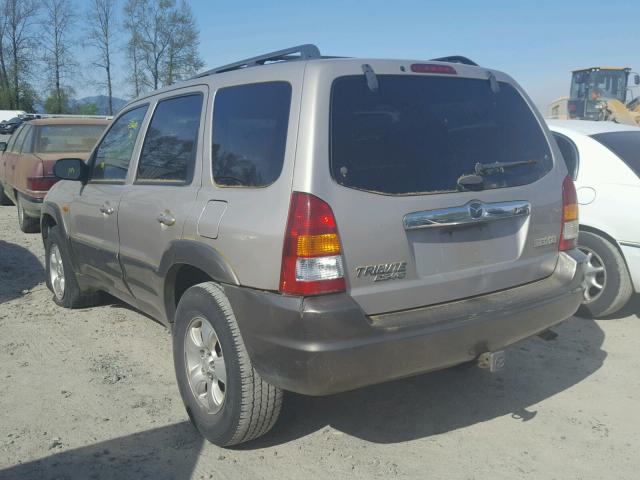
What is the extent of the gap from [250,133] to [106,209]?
1736mm

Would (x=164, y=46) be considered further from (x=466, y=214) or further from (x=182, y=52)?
(x=466, y=214)

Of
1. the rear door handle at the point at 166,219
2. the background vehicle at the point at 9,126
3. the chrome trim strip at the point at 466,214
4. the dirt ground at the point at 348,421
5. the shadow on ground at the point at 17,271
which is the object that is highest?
the background vehicle at the point at 9,126

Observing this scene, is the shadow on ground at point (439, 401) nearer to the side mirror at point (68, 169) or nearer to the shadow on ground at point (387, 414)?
the shadow on ground at point (387, 414)

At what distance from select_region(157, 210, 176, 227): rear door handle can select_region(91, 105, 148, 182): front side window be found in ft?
2.73

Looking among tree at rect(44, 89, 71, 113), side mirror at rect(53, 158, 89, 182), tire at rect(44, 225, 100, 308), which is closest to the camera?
side mirror at rect(53, 158, 89, 182)

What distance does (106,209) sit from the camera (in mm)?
4293

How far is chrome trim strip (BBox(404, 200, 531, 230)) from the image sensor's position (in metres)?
2.79

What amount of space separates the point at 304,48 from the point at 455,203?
1092 millimetres

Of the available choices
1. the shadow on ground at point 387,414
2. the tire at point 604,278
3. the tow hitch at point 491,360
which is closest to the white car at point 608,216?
the tire at point 604,278

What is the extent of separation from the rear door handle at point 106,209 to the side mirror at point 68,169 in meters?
0.51

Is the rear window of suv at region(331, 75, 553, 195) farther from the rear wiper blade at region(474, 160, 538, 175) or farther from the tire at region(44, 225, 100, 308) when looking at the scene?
the tire at region(44, 225, 100, 308)

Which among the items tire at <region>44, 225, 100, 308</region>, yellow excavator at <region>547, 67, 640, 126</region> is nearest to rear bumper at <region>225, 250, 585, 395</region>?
tire at <region>44, 225, 100, 308</region>

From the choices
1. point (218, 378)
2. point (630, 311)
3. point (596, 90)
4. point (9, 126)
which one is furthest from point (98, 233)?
point (9, 126)

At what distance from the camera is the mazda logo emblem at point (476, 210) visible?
115 inches
